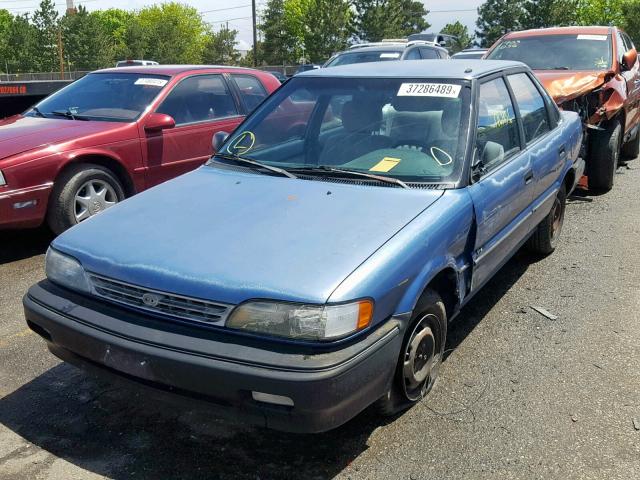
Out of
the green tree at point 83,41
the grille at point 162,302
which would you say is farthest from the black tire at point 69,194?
the green tree at point 83,41

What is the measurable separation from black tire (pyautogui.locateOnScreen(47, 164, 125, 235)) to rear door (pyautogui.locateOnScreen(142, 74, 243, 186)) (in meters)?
0.58

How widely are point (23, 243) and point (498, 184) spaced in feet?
14.4

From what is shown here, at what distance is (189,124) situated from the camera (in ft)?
20.8

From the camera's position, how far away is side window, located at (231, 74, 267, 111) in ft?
23.1

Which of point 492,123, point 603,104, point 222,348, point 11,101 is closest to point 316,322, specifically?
point 222,348

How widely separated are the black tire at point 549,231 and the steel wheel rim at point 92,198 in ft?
12.2

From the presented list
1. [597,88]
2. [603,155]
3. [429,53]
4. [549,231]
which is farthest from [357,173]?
[429,53]

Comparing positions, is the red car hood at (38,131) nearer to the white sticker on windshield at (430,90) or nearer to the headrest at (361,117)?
the headrest at (361,117)

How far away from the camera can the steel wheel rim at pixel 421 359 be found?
284 centimetres

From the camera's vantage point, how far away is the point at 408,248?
267 cm

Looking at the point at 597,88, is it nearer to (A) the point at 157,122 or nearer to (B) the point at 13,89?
(A) the point at 157,122

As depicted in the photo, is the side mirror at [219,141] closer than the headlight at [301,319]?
No

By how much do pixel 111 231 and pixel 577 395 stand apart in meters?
2.47

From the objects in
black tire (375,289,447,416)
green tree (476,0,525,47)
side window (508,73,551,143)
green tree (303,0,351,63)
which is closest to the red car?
side window (508,73,551,143)
